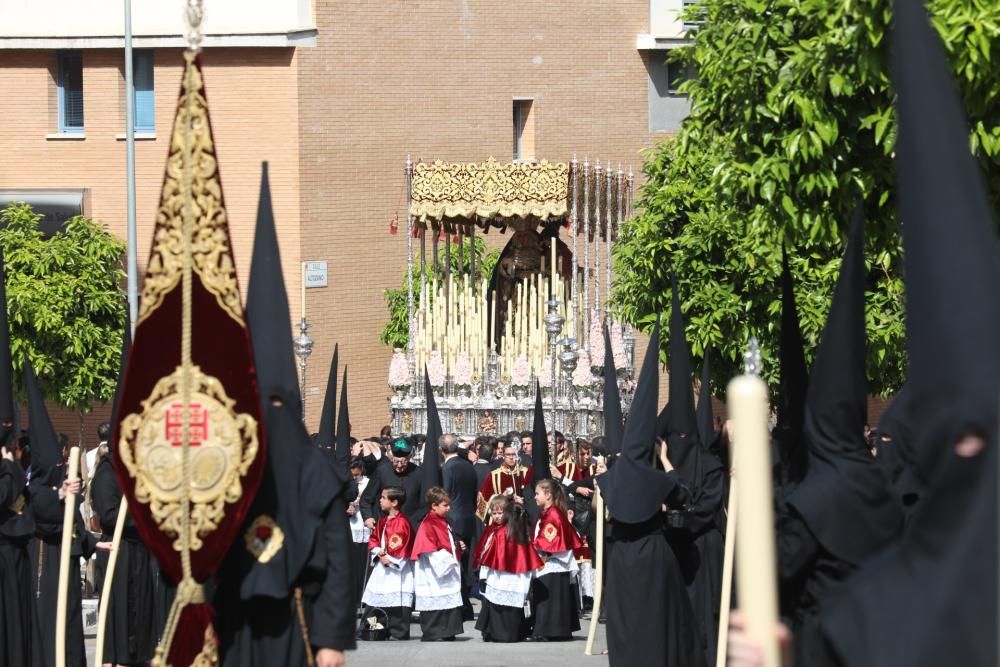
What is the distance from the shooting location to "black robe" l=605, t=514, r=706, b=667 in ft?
40.4

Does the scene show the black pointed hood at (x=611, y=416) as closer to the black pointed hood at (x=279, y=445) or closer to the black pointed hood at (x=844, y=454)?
the black pointed hood at (x=279, y=445)

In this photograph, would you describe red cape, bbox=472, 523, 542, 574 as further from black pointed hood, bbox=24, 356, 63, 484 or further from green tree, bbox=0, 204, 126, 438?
green tree, bbox=0, 204, 126, 438

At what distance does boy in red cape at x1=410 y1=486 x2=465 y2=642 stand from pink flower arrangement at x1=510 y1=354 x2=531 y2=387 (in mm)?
11192

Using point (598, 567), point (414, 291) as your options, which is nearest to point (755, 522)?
point (598, 567)

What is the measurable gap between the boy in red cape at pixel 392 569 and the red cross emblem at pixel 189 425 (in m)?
9.64

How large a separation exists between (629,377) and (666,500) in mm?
19085

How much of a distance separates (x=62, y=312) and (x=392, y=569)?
15.3m

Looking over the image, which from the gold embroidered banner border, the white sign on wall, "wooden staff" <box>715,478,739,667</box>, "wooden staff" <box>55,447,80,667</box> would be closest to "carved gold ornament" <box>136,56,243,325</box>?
"wooden staff" <box>55,447,80,667</box>

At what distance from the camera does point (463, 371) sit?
94.0 feet

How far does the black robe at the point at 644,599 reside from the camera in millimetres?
12312

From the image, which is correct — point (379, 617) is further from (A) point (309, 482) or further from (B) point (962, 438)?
(B) point (962, 438)

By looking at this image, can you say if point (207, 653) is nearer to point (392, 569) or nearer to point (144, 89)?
point (392, 569)

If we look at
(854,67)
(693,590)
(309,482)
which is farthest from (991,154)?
(309,482)

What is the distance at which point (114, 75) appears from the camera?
1411 inches
